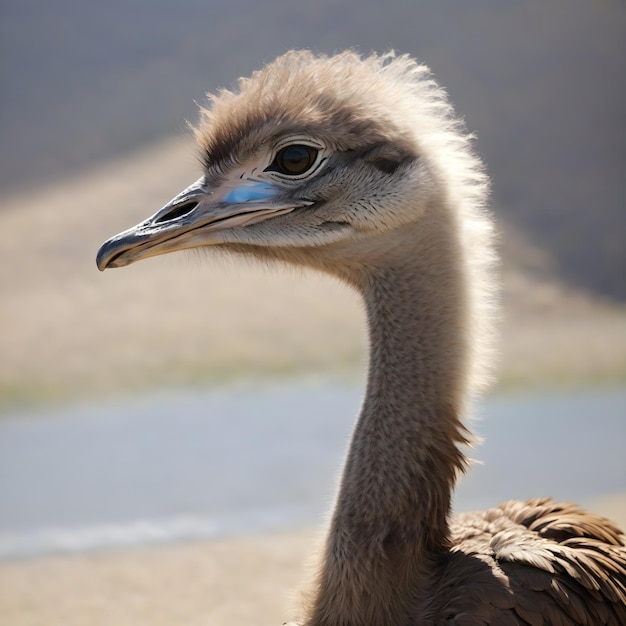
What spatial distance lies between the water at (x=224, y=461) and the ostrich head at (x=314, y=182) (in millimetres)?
1926

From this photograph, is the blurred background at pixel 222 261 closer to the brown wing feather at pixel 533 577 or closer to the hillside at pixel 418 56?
the hillside at pixel 418 56

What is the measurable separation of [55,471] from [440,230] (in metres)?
3.00

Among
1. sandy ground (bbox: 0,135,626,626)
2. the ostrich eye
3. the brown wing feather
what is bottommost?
the brown wing feather

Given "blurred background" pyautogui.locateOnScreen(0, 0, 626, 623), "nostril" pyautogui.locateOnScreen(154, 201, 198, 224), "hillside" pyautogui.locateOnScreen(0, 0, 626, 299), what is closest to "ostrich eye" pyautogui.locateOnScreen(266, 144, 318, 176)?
"nostril" pyautogui.locateOnScreen(154, 201, 198, 224)

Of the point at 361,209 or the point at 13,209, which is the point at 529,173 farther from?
the point at 361,209

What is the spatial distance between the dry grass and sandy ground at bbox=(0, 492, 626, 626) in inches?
69.5

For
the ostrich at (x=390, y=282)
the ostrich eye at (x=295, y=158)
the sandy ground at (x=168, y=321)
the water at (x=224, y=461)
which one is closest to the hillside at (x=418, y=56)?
the sandy ground at (x=168, y=321)

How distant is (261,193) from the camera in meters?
2.01

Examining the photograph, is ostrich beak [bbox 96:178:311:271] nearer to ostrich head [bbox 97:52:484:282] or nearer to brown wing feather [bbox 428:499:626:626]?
ostrich head [bbox 97:52:484:282]

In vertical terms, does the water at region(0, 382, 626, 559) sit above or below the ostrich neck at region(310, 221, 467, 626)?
above

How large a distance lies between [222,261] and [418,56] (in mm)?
6821

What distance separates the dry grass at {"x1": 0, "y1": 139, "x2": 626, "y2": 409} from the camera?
18.0 ft

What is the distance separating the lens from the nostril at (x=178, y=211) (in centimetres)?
199

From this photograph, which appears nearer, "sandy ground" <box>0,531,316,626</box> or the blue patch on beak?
the blue patch on beak
